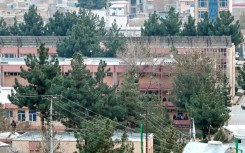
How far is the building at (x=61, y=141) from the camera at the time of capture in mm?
30281

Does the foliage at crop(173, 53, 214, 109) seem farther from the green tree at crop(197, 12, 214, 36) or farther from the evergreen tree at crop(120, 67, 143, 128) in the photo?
the green tree at crop(197, 12, 214, 36)

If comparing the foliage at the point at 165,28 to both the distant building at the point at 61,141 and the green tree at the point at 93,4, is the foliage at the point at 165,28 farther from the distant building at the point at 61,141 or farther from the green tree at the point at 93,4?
the green tree at the point at 93,4

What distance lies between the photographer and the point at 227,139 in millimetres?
34281

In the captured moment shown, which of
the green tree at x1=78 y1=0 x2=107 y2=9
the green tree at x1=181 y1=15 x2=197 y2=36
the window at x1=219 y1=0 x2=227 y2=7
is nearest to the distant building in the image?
the green tree at x1=181 y1=15 x2=197 y2=36

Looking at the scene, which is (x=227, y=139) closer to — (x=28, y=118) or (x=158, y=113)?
(x=158, y=113)

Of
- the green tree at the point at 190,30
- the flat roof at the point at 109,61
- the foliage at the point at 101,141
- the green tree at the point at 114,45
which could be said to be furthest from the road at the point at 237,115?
the foliage at the point at 101,141

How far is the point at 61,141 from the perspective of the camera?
3034 cm

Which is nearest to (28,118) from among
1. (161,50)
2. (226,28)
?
(161,50)

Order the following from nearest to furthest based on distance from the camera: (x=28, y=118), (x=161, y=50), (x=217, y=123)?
(x=217, y=123)
(x=28, y=118)
(x=161, y=50)

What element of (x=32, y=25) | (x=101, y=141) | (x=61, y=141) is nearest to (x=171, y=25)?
(x=32, y=25)

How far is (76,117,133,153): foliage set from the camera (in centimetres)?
2660

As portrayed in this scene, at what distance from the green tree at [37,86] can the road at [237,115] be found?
7836 millimetres

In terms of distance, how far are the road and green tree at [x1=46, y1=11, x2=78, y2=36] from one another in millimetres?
12446

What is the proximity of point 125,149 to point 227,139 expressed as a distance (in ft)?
24.8
